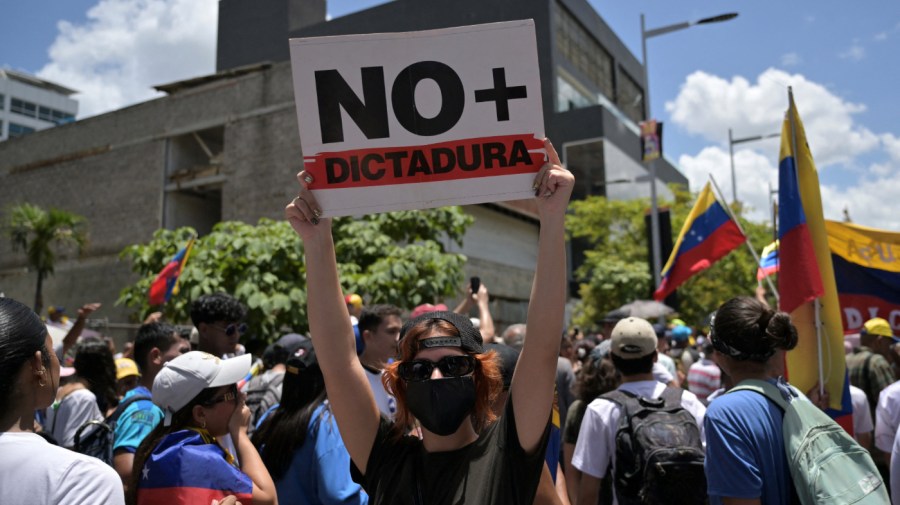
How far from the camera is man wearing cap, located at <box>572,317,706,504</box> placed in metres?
3.79

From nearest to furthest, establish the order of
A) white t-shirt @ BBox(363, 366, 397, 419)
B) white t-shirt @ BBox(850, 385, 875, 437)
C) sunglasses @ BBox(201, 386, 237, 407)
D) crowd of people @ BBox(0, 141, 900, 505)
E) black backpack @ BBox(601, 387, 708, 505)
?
1. crowd of people @ BBox(0, 141, 900, 505)
2. sunglasses @ BBox(201, 386, 237, 407)
3. black backpack @ BBox(601, 387, 708, 505)
4. white t-shirt @ BBox(363, 366, 397, 419)
5. white t-shirt @ BBox(850, 385, 875, 437)

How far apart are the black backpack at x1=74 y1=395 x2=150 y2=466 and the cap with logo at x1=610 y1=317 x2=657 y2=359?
2697 millimetres

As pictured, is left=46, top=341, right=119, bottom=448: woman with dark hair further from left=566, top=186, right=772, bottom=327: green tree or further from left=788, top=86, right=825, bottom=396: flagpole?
left=566, top=186, right=772, bottom=327: green tree

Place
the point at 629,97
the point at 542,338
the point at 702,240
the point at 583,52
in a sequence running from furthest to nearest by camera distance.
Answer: the point at 629,97 < the point at 583,52 < the point at 702,240 < the point at 542,338

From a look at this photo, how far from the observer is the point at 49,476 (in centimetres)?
189

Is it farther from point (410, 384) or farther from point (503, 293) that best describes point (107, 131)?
point (410, 384)

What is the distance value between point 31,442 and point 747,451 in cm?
244

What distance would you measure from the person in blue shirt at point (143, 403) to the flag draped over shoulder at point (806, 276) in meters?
3.77

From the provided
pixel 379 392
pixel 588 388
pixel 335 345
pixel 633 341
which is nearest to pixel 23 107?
pixel 379 392

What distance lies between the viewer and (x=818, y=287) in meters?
4.47

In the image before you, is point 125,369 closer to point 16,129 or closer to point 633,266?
point 633,266

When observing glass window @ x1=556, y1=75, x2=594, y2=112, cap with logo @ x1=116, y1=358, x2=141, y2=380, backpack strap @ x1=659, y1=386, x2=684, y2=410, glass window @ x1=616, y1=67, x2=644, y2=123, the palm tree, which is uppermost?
Result: glass window @ x1=616, y1=67, x2=644, y2=123

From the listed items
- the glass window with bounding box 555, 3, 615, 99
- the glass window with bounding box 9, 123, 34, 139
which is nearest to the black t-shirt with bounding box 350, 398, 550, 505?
the glass window with bounding box 555, 3, 615, 99

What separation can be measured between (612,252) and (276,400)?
26.5 m
